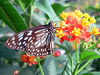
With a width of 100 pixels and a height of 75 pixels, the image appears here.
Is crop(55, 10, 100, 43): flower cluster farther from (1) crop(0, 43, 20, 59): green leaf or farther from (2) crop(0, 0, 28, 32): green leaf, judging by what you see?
(1) crop(0, 43, 20, 59): green leaf

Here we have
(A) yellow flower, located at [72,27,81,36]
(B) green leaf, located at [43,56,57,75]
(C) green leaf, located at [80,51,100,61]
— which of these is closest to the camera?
(C) green leaf, located at [80,51,100,61]

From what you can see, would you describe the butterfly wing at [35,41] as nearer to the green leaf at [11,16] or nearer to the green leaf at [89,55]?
the green leaf at [11,16]

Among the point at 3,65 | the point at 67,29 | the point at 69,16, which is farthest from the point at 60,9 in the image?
the point at 3,65

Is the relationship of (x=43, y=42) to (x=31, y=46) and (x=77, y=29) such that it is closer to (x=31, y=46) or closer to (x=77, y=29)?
(x=31, y=46)

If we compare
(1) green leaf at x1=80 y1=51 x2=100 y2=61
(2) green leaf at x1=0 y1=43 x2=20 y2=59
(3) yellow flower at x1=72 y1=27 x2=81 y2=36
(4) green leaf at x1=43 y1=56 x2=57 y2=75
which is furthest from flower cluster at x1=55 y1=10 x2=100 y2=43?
(2) green leaf at x1=0 y1=43 x2=20 y2=59

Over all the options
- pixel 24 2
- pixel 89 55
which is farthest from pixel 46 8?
pixel 89 55

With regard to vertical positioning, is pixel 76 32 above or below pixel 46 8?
below

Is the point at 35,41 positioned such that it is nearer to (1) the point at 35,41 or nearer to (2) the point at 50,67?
(1) the point at 35,41
